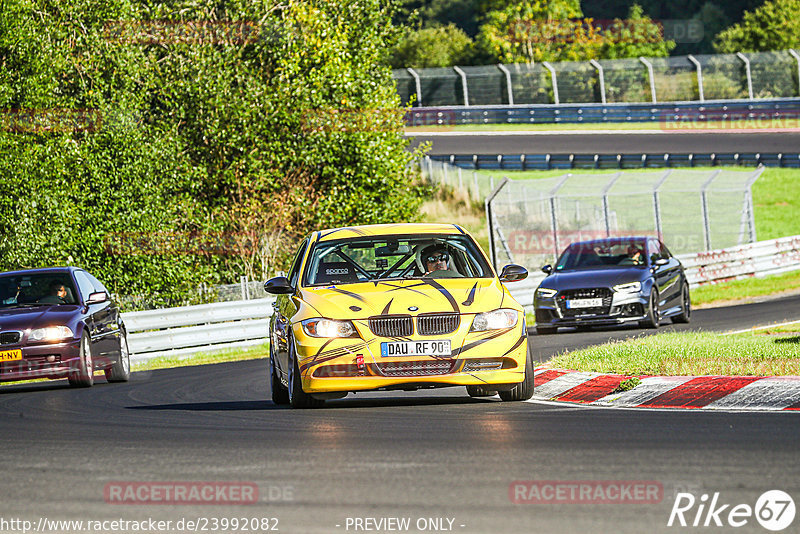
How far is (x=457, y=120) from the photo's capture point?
63.3 m

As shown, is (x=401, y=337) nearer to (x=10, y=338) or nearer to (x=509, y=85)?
(x=10, y=338)

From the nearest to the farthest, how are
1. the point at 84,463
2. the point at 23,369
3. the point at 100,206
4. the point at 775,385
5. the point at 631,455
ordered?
1. the point at 631,455
2. the point at 84,463
3. the point at 775,385
4. the point at 23,369
5. the point at 100,206

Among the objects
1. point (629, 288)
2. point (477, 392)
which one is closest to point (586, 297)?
point (629, 288)

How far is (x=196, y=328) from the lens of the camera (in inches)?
927

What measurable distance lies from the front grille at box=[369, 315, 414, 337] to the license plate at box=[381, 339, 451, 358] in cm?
9

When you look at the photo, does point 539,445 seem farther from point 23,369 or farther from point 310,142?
point 310,142

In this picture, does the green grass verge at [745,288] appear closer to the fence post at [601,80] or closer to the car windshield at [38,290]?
the car windshield at [38,290]

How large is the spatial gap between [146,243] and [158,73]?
4.93m

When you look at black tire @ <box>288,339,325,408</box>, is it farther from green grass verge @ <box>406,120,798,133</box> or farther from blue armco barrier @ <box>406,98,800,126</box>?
green grass verge @ <box>406,120,798,133</box>

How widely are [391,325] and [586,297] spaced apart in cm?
1116

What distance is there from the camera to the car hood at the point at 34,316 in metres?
15.7

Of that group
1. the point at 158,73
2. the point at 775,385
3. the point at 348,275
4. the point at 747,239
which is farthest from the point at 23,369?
the point at 747,239

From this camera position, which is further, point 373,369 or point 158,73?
point 158,73

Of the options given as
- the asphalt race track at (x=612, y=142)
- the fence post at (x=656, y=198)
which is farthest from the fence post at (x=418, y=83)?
the fence post at (x=656, y=198)
